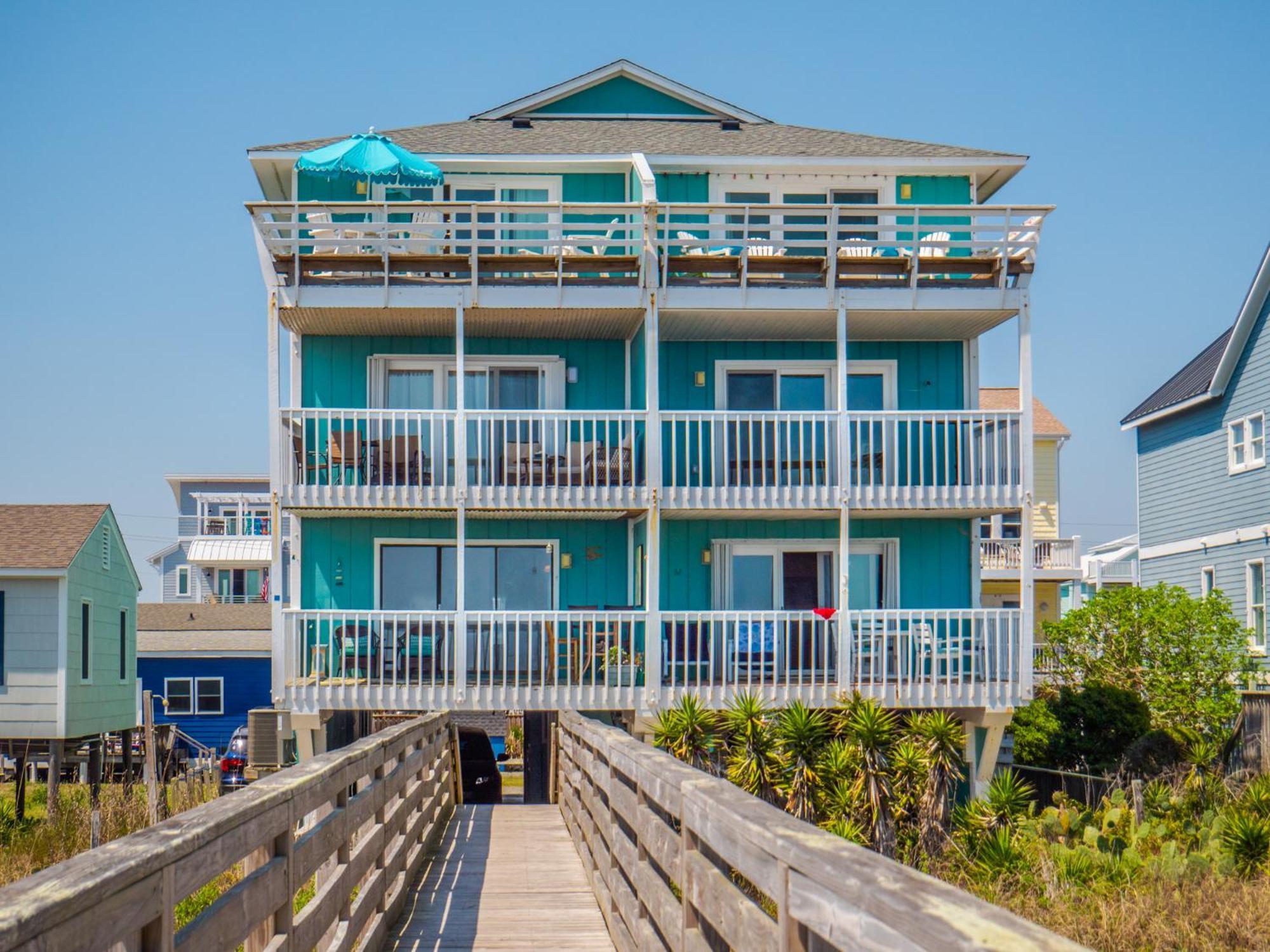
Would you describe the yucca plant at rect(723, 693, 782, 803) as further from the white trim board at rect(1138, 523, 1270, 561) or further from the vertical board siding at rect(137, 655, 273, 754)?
the vertical board siding at rect(137, 655, 273, 754)

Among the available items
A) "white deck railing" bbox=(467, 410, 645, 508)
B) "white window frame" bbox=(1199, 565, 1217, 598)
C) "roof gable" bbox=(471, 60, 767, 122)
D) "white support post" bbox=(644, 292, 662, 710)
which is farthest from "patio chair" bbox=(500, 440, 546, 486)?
"white window frame" bbox=(1199, 565, 1217, 598)

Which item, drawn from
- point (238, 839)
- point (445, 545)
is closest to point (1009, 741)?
Result: point (445, 545)

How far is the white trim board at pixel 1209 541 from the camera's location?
1122 inches

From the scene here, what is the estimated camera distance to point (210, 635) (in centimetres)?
4306

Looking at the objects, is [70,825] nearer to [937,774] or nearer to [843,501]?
[843,501]

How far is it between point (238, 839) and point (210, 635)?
40.2 meters

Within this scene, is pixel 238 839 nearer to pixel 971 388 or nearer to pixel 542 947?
pixel 542 947

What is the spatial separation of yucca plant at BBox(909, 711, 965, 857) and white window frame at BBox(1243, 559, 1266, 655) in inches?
496

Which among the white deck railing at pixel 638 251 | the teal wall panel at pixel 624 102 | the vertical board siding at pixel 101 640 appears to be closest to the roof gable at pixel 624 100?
the teal wall panel at pixel 624 102

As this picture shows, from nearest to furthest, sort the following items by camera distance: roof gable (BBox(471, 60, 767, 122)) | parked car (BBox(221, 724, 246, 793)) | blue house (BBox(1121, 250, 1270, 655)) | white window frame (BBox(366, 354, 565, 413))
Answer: white window frame (BBox(366, 354, 565, 413)) → roof gable (BBox(471, 60, 767, 122)) → blue house (BBox(1121, 250, 1270, 655)) → parked car (BBox(221, 724, 246, 793))

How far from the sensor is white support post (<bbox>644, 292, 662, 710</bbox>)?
19.0 meters

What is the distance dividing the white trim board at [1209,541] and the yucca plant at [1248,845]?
15.4 metres

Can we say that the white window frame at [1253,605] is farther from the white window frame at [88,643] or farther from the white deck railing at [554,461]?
the white window frame at [88,643]

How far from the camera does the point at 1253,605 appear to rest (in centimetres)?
2852
